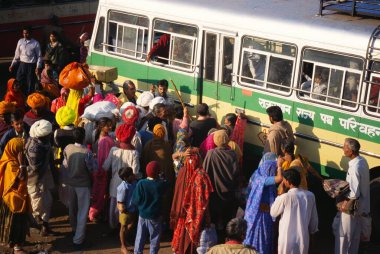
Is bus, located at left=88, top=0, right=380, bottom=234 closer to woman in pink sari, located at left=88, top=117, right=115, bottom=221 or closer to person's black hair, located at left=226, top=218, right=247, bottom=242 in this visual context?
woman in pink sari, located at left=88, top=117, right=115, bottom=221

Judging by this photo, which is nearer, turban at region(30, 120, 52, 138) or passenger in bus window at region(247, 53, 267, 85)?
turban at region(30, 120, 52, 138)

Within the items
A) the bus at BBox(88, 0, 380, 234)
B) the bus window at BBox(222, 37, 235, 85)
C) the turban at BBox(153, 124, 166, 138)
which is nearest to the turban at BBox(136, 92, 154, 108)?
the bus at BBox(88, 0, 380, 234)

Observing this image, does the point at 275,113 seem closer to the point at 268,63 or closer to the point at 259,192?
the point at 268,63

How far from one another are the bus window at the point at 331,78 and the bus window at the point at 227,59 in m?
1.35

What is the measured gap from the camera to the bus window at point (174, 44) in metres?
12.8

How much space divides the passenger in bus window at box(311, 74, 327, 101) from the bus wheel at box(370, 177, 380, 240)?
133 cm

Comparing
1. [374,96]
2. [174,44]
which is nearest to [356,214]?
[374,96]

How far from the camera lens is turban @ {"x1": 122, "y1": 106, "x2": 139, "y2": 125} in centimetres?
1098

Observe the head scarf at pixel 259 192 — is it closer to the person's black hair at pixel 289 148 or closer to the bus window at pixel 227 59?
the person's black hair at pixel 289 148

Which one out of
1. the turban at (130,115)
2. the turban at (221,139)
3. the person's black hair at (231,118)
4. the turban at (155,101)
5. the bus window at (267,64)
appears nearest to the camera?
the turban at (221,139)

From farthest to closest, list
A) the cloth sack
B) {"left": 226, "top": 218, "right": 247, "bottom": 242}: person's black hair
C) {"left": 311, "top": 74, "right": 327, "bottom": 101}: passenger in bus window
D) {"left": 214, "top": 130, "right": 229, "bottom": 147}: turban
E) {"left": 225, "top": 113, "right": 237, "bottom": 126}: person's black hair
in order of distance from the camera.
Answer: {"left": 225, "top": 113, "right": 237, "bottom": 126}: person's black hair, the cloth sack, {"left": 311, "top": 74, "right": 327, "bottom": 101}: passenger in bus window, {"left": 214, "top": 130, "right": 229, "bottom": 147}: turban, {"left": 226, "top": 218, "right": 247, "bottom": 242}: person's black hair

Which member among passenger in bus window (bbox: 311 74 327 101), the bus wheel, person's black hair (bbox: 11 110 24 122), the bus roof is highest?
the bus roof

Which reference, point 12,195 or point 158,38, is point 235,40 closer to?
point 158,38

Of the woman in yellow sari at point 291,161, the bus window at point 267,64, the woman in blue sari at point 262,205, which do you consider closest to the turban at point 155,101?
the bus window at point 267,64
